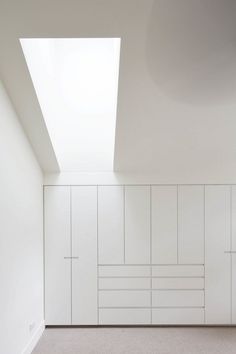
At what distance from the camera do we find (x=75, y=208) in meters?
3.95

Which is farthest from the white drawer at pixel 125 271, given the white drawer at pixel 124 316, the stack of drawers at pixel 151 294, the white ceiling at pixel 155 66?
the white ceiling at pixel 155 66

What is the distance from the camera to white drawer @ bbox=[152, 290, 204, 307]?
392 centimetres

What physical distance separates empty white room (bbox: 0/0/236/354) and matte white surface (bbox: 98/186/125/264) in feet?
0.04

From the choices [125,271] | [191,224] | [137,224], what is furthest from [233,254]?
[125,271]

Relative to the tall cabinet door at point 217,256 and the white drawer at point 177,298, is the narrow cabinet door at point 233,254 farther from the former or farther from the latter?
the white drawer at point 177,298

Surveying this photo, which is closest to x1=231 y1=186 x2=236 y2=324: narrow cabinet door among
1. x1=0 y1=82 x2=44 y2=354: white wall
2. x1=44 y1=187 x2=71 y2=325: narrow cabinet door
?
x1=44 y1=187 x2=71 y2=325: narrow cabinet door

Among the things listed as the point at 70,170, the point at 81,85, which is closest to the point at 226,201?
the point at 70,170

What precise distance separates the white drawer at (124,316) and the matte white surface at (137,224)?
60cm

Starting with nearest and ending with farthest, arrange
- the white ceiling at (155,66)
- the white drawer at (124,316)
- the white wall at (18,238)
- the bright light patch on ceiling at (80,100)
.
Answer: the white ceiling at (155,66) < the white wall at (18,238) < the bright light patch on ceiling at (80,100) < the white drawer at (124,316)

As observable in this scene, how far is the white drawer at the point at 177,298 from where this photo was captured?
3.92 metres

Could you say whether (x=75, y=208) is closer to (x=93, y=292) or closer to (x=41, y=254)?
(x=41, y=254)

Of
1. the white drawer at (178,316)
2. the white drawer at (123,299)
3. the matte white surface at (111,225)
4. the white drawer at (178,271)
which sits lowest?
the white drawer at (178,316)

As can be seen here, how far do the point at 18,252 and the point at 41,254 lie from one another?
911 millimetres

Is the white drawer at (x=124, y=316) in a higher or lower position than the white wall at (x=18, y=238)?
lower
